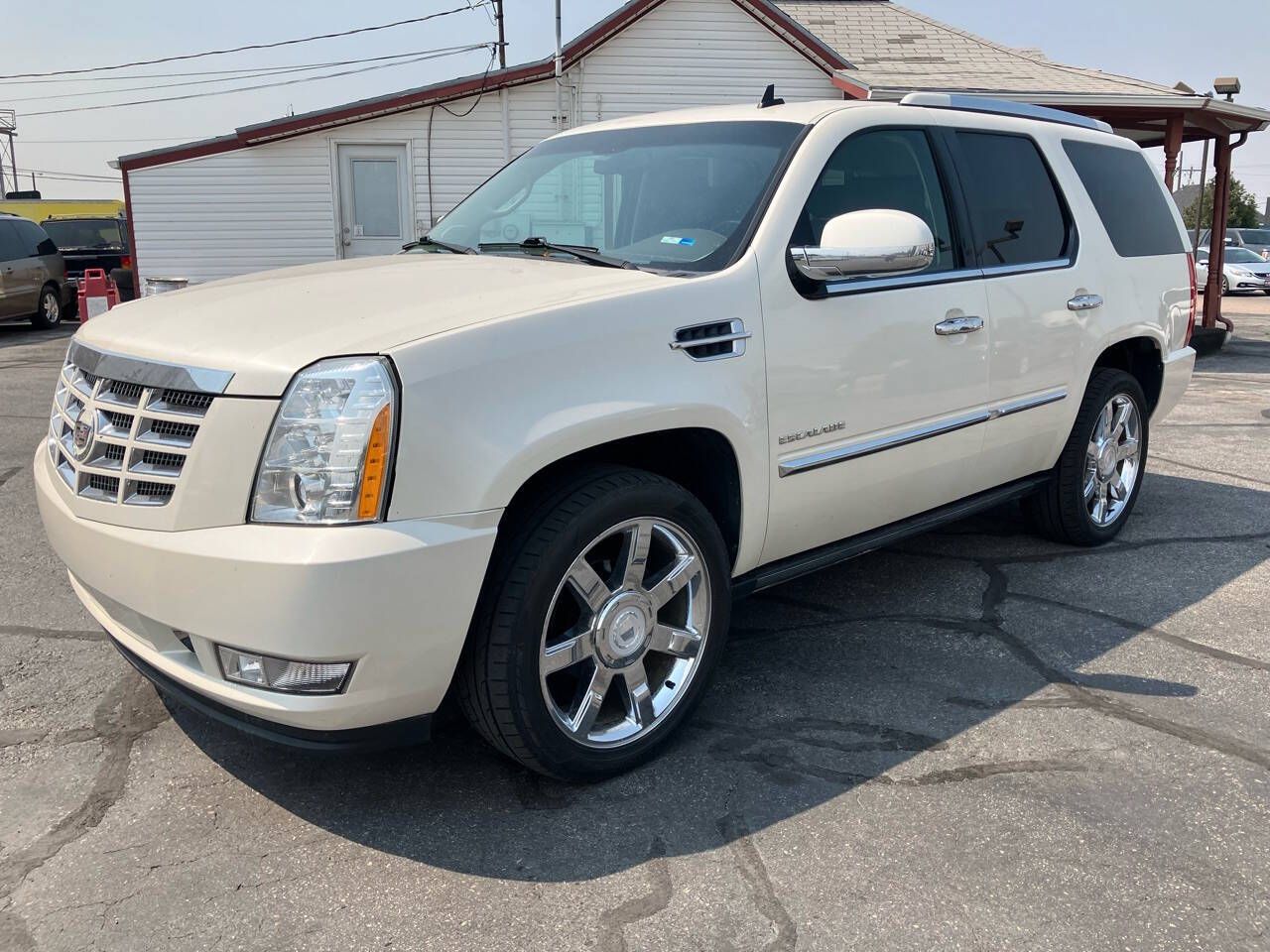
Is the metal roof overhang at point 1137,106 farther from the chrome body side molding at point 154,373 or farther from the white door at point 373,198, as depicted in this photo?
the chrome body side molding at point 154,373

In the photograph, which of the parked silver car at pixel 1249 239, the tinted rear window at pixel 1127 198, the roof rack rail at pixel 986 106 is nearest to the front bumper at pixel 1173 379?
the tinted rear window at pixel 1127 198

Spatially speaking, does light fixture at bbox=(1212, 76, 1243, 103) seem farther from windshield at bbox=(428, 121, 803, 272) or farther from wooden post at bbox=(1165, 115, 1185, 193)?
windshield at bbox=(428, 121, 803, 272)

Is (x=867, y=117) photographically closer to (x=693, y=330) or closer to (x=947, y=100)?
(x=947, y=100)

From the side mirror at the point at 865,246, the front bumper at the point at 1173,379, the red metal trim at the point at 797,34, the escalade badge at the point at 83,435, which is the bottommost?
the front bumper at the point at 1173,379

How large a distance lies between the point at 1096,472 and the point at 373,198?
1209 centimetres

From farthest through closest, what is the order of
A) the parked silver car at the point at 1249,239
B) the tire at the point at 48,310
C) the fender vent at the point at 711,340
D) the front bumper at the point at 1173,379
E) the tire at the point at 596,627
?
the parked silver car at the point at 1249,239 → the tire at the point at 48,310 → the front bumper at the point at 1173,379 → the fender vent at the point at 711,340 → the tire at the point at 596,627

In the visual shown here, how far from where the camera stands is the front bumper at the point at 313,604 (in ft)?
7.86

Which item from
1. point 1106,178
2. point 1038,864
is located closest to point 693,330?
point 1038,864

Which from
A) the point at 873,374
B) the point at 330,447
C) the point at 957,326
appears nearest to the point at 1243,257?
the point at 957,326

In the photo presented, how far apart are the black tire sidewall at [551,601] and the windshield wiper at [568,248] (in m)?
0.75

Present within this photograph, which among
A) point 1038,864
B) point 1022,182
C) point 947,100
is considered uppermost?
point 947,100

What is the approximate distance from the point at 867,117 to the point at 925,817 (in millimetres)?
2322

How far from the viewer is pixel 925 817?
2854mm

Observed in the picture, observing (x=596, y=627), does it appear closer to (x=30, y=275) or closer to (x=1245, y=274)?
(x=30, y=275)
